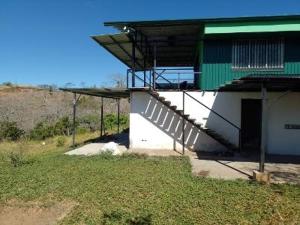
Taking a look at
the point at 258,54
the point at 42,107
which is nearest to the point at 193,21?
the point at 258,54

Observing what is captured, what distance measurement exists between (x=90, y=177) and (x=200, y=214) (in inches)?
158

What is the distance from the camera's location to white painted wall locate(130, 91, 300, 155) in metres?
15.0

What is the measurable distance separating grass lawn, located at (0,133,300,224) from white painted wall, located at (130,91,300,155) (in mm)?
3767

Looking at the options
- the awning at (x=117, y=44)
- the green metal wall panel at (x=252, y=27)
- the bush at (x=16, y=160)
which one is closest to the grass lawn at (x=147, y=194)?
the bush at (x=16, y=160)

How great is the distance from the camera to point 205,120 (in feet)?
50.3

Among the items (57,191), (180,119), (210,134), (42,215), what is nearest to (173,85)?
(180,119)

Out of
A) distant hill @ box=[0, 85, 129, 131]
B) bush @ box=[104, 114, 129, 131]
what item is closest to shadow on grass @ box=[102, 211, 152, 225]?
distant hill @ box=[0, 85, 129, 131]

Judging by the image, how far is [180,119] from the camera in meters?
15.6

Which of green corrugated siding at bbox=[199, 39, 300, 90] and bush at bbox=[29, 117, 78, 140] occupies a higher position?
green corrugated siding at bbox=[199, 39, 300, 90]

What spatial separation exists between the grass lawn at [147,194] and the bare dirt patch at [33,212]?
247mm

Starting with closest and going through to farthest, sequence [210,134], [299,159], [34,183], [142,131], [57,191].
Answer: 1. [57,191]
2. [34,183]
3. [299,159]
4. [210,134]
5. [142,131]

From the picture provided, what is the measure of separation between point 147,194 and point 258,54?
934 centimetres

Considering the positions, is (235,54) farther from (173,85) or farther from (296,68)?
(173,85)

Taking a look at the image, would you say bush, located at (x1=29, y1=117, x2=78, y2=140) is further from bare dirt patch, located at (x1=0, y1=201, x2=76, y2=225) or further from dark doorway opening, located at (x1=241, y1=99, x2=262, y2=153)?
bare dirt patch, located at (x1=0, y1=201, x2=76, y2=225)
